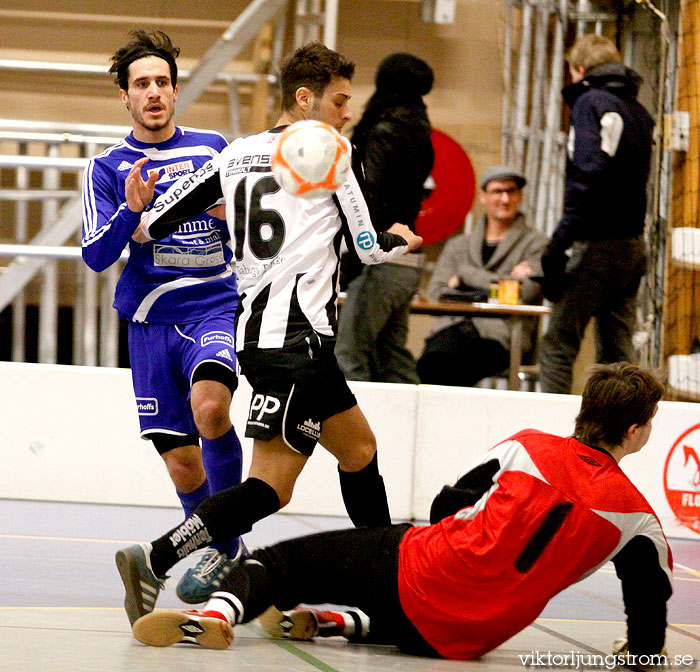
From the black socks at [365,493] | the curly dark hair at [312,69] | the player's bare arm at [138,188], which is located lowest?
the black socks at [365,493]

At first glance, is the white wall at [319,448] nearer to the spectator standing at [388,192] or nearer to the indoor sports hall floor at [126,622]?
the indoor sports hall floor at [126,622]

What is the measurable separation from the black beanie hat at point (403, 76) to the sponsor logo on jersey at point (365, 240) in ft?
8.99

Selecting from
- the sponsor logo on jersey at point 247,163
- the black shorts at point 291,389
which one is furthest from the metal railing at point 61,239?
the black shorts at point 291,389

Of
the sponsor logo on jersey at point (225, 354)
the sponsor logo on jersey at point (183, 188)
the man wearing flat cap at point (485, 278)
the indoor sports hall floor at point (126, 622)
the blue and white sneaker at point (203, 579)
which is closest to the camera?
the indoor sports hall floor at point (126, 622)

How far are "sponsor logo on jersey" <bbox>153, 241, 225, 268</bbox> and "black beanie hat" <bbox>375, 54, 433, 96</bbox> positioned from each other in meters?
2.35

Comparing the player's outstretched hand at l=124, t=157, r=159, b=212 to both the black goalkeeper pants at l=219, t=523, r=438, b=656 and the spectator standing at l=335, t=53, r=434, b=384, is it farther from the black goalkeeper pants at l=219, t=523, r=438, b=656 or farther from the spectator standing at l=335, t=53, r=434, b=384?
the spectator standing at l=335, t=53, r=434, b=384

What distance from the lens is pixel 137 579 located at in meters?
3.10

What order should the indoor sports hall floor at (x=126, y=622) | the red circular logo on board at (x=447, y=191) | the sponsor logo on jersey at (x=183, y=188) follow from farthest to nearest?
the red circular logo on board at (x=447, y=191)
the sponsor logo on jersey at (x=183, y=188)
the indoor sports hall floor at (x=126, y=622)

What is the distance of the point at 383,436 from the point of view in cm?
552

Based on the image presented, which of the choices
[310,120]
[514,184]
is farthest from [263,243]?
[514,184]

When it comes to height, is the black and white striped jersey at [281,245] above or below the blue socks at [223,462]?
above

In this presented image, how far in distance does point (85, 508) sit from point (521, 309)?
104 inches

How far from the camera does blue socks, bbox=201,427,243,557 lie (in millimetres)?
3686

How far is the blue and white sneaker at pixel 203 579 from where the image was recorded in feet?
11.5
